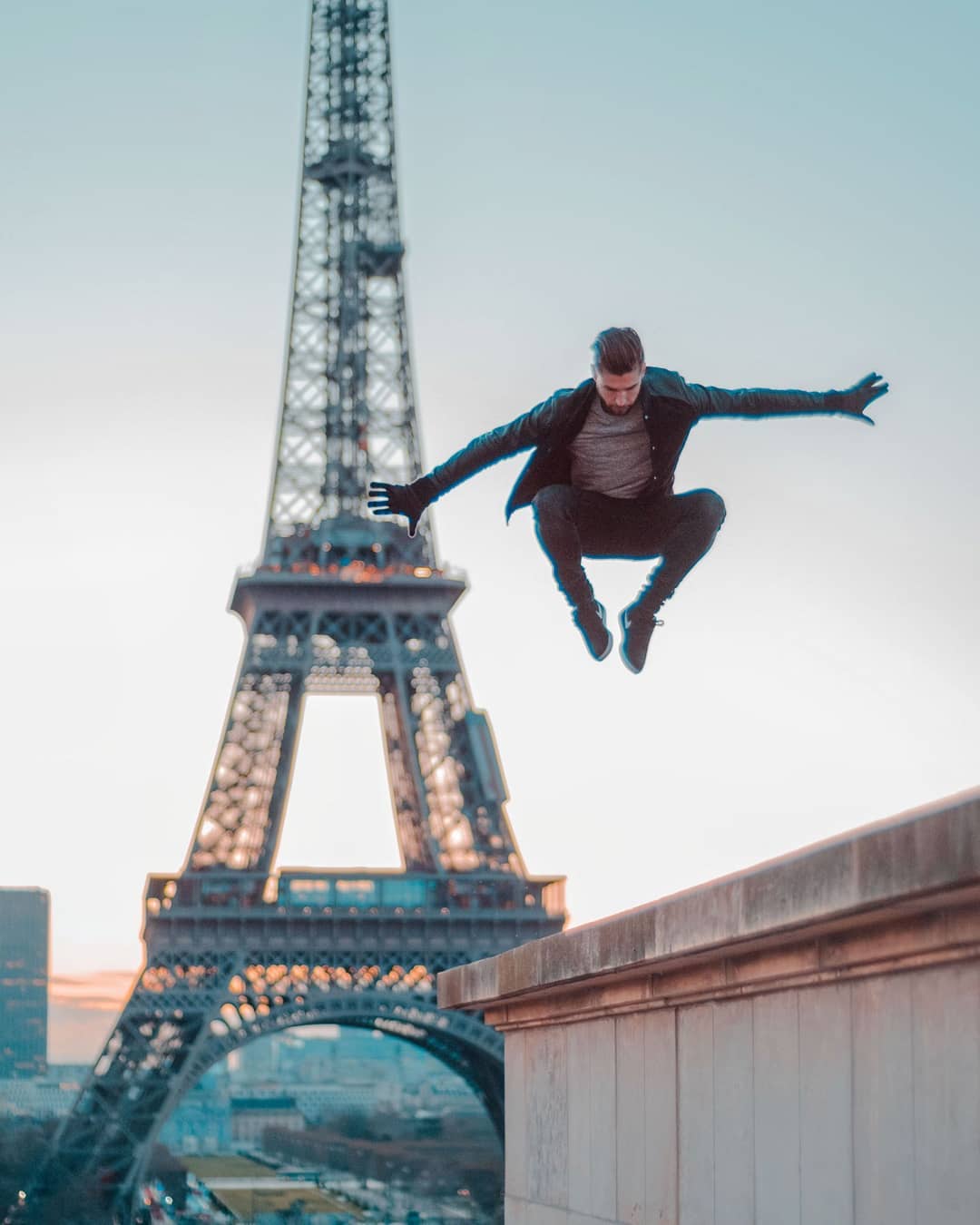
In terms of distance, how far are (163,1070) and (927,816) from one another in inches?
2294

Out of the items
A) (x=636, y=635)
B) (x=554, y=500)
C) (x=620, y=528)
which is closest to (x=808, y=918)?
(x=554, y=500)

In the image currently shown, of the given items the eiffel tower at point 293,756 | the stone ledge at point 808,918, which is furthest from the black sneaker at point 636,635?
the eiffel tower at point 293,756

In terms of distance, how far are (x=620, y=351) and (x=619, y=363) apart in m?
0.05

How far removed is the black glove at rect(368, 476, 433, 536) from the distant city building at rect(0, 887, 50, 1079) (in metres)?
154

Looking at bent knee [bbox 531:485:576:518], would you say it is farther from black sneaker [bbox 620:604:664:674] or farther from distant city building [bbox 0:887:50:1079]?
distant city building [bbox 0:887:50:1079]

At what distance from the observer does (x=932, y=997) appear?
23.6 ft

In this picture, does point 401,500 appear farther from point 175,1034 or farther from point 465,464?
point 175,1034

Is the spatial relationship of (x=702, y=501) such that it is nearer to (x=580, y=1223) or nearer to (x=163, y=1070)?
(x=580, y=1223)

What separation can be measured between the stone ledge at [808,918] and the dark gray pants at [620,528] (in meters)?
1.50

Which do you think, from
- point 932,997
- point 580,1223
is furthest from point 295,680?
point 932,997

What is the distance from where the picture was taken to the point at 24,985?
163 meters

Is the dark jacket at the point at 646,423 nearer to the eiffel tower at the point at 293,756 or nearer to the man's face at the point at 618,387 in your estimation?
the man's face at the point at 618,387

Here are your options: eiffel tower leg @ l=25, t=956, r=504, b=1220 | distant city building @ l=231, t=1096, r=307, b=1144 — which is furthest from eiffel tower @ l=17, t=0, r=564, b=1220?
distant city building @ l=231, t=1096, r=307, b=1144

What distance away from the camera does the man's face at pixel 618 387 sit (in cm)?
837
